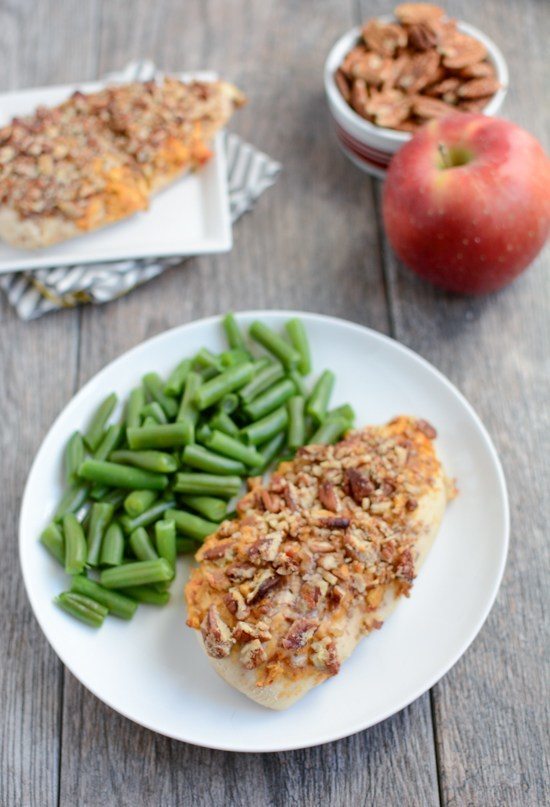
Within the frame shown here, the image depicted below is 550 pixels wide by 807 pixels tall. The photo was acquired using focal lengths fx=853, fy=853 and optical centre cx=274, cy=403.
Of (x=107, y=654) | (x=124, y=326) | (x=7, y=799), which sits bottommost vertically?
(x=7, y=799)

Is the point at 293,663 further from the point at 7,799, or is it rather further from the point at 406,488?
the point at 7,799

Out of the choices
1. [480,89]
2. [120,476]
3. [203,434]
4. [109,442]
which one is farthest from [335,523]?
[480,89]

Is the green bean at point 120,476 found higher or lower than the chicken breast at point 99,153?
lower

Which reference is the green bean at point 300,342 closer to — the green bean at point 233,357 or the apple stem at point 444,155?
the green bean at point 233,357

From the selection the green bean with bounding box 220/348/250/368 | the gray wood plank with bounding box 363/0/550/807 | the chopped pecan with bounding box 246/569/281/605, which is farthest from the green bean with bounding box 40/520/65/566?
the gray wood plank with bounding box 363/0/550/807

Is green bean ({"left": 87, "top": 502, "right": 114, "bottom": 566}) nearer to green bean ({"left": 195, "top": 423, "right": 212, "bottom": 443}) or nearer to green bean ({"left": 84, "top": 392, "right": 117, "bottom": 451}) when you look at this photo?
green bean ({"left": 84, "top": 392, "right": 117, "bottom": 451})

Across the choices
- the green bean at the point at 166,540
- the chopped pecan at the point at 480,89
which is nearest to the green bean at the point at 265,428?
the green bean at the point at 166,540

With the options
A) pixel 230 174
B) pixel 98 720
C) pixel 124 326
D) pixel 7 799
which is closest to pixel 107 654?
pixel 98 720
